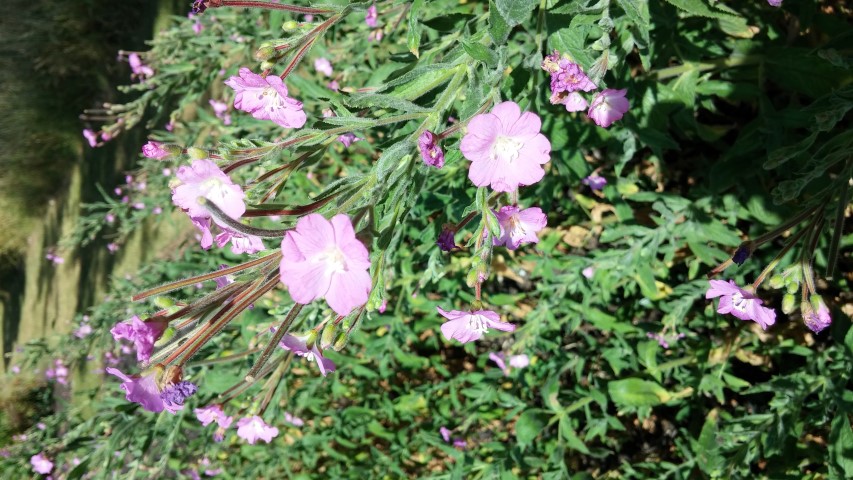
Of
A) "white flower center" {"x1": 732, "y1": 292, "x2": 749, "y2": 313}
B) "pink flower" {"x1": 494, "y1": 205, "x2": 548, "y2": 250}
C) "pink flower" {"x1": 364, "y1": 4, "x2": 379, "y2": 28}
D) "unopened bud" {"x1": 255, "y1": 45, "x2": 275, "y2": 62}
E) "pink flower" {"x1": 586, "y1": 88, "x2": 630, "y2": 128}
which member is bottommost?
"white flower center" {"x1": 732, "y1": 292, "x2": 749, "y2": 313}

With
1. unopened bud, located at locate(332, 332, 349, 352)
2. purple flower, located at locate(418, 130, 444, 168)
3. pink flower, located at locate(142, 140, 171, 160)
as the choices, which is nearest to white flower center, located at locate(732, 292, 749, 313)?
purple flower, located at locate(418, 130, 444, 168)

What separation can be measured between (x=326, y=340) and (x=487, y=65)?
0.78 m

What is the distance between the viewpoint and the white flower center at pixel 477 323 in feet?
5.47

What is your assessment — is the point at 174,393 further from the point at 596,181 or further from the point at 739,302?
the point at 596,181

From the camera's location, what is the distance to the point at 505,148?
1.44m

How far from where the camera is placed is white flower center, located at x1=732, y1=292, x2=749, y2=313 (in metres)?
1.79

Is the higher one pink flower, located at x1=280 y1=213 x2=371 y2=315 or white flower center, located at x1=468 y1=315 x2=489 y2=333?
pink flower, located at x1=280 y1=213 x2=371 y2=315

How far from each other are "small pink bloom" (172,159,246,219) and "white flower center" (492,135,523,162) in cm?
57

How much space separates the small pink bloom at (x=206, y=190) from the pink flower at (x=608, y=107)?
104cm

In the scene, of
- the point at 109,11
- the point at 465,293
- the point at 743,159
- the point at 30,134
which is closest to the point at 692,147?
the point at 743,159

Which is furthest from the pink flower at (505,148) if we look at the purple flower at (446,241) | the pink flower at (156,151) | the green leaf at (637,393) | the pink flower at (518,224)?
the green leaf at (637,393)

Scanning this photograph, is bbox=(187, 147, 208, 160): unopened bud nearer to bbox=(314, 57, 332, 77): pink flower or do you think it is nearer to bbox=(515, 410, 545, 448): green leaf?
bbox=(515, 410, 545, 448): green leaf

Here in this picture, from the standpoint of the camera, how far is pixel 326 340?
4.50 feet

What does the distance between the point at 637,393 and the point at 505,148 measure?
1.81 metres
